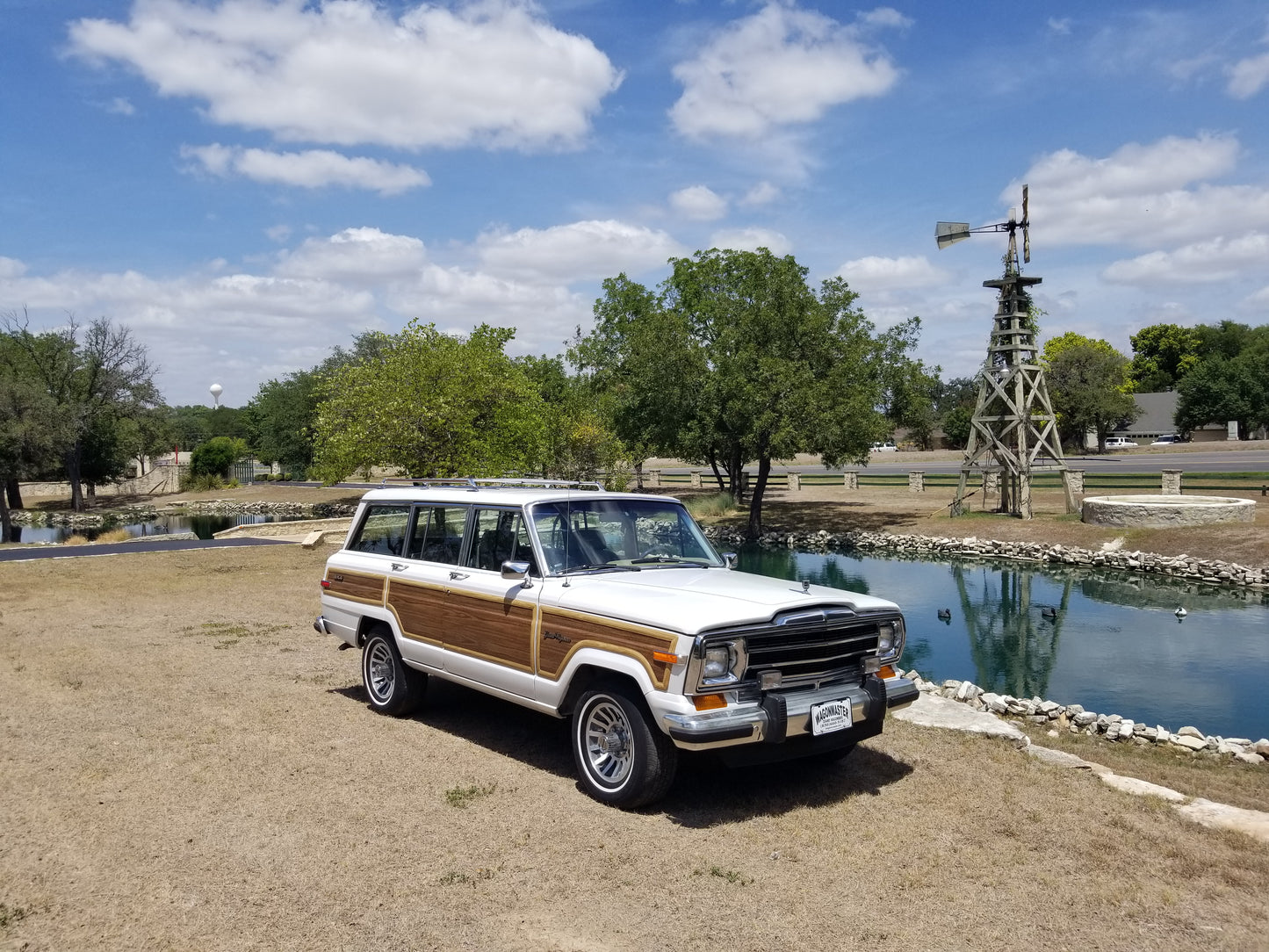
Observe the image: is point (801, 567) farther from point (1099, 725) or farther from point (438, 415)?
point (1099, 725)

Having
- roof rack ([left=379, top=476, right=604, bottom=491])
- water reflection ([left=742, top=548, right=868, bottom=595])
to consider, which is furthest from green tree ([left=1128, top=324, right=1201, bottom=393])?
roof rack ([left=379, top=476, right=604, bottom=491])

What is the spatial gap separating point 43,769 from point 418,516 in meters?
3.26

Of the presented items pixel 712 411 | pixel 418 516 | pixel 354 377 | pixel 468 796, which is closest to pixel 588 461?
pixel 712 411

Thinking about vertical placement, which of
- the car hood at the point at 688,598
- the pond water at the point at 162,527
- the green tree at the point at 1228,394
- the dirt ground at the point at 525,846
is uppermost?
the green tree at the point at 1228,394

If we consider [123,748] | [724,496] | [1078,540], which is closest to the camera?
[123,748]

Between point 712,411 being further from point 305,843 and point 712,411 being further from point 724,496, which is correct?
point 305,843

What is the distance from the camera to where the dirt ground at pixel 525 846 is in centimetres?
450

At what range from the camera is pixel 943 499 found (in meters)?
37.8

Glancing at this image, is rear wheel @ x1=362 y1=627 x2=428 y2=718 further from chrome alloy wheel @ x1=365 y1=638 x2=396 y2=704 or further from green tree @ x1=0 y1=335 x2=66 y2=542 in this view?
green tree @ x1=0 y1=335 x2=66 y2=542

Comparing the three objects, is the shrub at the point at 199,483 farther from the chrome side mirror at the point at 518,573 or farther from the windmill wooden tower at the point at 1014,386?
the chrome side mirror at the point at 518,573

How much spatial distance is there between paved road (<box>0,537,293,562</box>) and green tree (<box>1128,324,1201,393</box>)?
309 ft

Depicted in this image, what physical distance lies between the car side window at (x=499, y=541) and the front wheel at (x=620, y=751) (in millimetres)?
1166

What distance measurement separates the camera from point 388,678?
8.39m

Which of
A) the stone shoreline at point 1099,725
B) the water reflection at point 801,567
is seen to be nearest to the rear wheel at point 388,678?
the stone shoreline at point 1099,725
